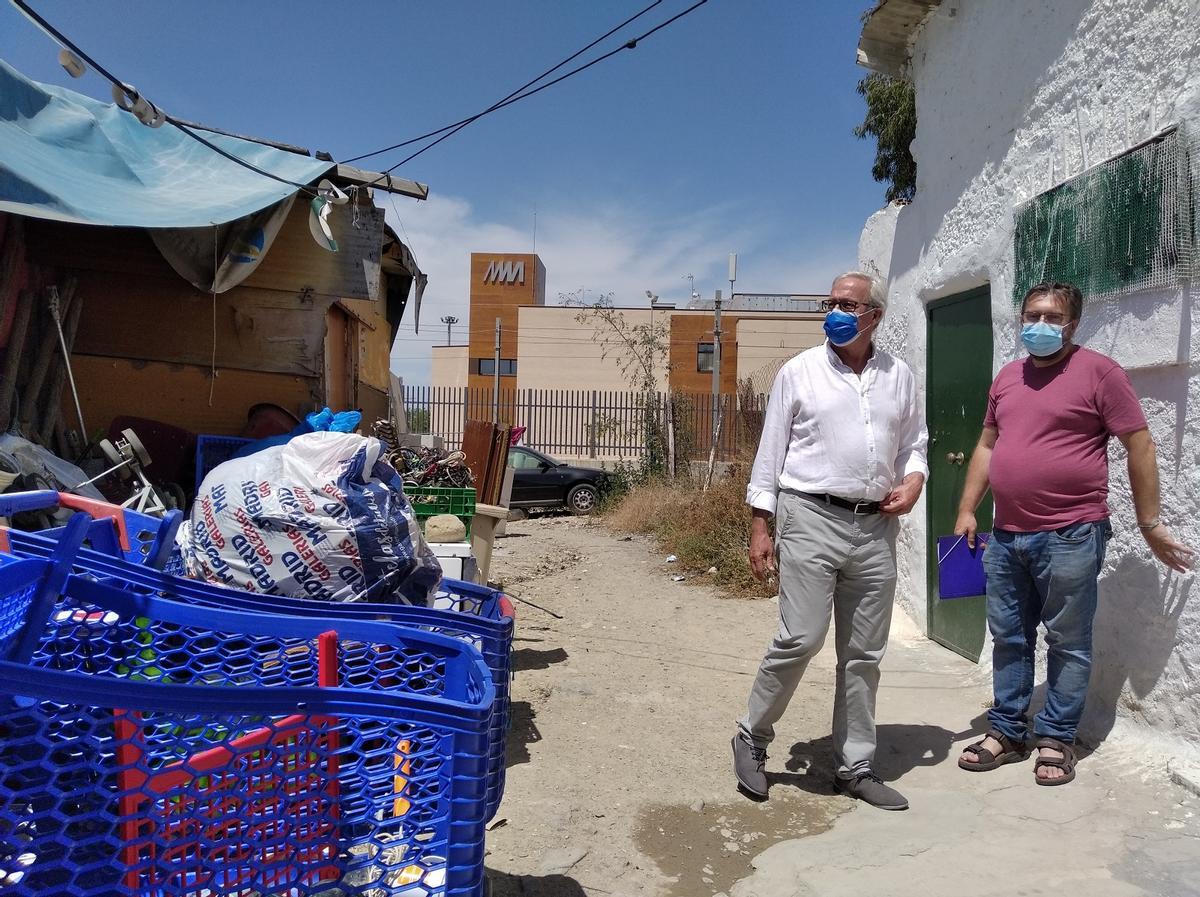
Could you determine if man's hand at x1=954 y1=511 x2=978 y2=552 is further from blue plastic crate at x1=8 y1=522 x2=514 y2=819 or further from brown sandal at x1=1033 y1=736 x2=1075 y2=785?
blue plastic crate at x1=8 y1=522 x2=514 y2=819

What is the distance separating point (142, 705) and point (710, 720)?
3.18 meters

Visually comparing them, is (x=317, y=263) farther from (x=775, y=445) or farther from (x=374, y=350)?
(x=775, y=445)

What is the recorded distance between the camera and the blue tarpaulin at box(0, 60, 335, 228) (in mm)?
4137

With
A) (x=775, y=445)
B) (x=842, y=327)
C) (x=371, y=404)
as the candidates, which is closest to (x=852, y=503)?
(x=775, y=445)

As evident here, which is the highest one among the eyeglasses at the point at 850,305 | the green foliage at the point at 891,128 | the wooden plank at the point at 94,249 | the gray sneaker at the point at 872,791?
the green foliage at the point at 891,128

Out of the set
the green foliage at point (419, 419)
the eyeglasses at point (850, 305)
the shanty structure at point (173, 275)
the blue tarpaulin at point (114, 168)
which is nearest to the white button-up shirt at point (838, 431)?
the eyeglasses at point (850, 305)

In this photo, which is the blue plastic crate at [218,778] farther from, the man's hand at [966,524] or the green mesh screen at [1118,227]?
the green mesh screen at [1118,227]

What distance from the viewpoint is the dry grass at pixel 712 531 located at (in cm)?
740

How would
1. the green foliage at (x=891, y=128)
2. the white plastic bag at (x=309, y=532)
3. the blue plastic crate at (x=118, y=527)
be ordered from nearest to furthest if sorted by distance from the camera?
the blue plastic crate at (x=118, y=527) < the white plastic bag at (x=309, y=532) < the green foliage at (x=891, y=128)

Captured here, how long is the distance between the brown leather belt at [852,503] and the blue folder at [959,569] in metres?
0.73

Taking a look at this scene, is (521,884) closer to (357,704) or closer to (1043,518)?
(357,704)

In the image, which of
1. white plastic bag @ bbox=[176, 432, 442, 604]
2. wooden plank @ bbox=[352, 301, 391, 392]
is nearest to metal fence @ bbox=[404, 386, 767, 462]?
wooden plank @ bbox=[352, 301, 391, 392]

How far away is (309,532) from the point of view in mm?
2432

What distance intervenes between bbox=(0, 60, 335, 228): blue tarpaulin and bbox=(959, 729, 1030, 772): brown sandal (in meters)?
4.40
